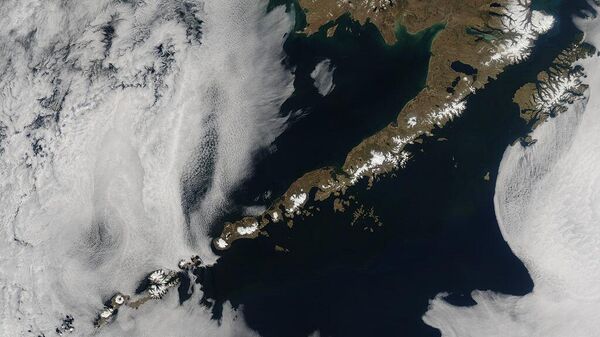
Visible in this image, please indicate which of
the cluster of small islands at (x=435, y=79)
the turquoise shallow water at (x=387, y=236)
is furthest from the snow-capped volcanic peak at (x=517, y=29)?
the turquoise shallow water at (x=387, y=236)

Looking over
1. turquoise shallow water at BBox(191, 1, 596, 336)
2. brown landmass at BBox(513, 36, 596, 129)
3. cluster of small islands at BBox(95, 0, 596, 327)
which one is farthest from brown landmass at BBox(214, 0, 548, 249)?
brown landmass at BBox(513, 36, 596, 129)

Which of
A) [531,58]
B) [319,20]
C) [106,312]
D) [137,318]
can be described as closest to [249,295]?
[137,318]

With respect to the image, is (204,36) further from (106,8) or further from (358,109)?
(358,109)

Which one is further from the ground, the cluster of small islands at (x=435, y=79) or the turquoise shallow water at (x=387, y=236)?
the cluster of small islands at (x=435, y=79)

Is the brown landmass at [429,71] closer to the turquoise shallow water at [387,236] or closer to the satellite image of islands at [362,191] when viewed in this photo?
the satellite image of islands at [362,191]

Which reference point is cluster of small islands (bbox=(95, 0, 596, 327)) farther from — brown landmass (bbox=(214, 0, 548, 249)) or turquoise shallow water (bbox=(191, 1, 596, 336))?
turquoise shallow water (bbox=(191, 1, 596, 336))

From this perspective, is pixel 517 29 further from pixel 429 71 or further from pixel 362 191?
pixel 362 191
